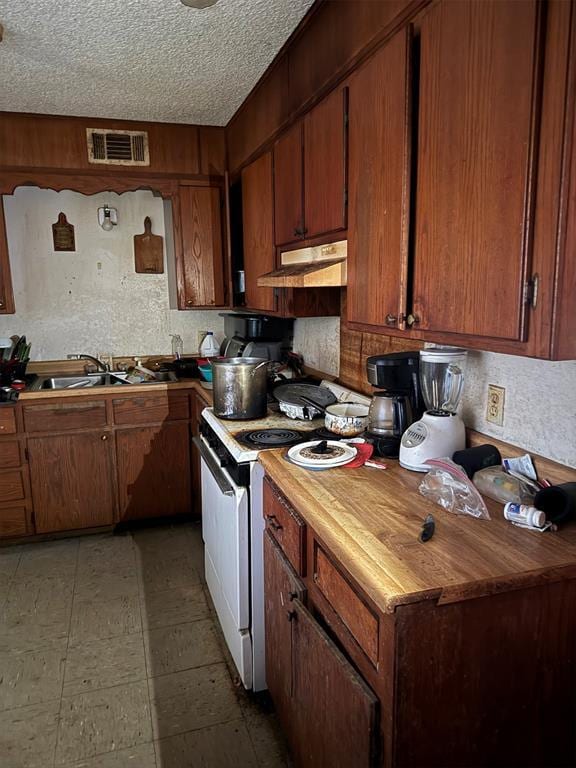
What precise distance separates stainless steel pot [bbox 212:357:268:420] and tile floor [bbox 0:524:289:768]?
3.16ft

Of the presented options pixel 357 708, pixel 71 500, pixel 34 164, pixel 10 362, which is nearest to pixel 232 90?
pixel 34 164

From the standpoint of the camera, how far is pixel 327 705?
4.17ft

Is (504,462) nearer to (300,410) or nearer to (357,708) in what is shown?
(357,708)

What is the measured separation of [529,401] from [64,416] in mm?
2527

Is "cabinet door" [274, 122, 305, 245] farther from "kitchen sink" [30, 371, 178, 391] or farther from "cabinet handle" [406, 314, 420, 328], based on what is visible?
"kitchen sink" [30, 371, 178, 391]

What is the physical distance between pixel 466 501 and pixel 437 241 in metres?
0.63

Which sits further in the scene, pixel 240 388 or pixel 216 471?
pixel 240 388

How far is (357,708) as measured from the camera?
111 cm

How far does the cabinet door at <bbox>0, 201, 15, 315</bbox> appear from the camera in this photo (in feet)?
10.5

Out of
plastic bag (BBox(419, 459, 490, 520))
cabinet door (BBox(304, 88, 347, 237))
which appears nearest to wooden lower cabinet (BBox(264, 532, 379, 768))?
plastic bag (BBox(419, 459, 490, 520))

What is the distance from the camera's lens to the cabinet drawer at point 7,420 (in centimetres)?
300

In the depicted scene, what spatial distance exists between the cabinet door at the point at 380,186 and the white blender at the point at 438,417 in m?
0.20

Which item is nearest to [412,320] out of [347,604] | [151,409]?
[347,604]

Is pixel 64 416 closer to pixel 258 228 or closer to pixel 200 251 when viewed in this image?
pixel 200 251
